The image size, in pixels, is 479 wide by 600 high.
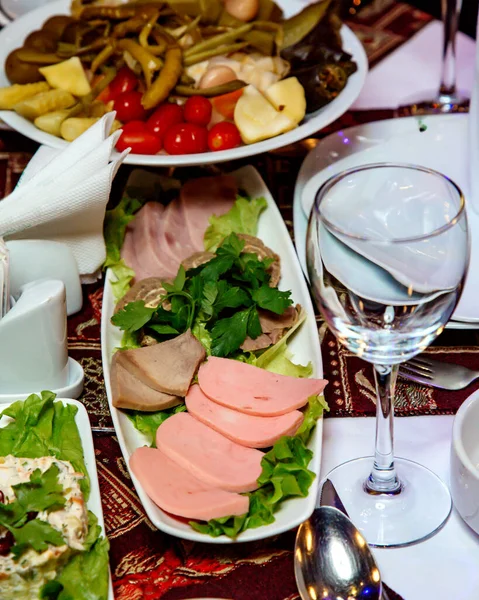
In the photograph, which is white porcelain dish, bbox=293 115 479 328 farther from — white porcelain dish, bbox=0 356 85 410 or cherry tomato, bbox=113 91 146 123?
white porcelain dish, bbox=0 356 85 410

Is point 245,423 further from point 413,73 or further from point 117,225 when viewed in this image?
point 413,73

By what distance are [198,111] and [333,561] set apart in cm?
110

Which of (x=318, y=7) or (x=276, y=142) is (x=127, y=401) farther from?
(x=318, y=7)

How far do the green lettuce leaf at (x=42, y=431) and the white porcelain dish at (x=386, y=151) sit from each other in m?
0.64

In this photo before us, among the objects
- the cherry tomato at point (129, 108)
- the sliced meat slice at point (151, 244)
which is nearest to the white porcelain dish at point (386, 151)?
the sliced meat slice at point (151, 244)

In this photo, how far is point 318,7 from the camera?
2004mm

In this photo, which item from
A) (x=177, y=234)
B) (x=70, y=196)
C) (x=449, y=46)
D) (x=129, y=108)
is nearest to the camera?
(x=70, y=196)

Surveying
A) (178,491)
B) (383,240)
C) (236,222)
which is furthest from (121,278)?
(383,240)

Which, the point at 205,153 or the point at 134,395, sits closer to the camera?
the point at 134,395

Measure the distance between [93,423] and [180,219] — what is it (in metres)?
0.56

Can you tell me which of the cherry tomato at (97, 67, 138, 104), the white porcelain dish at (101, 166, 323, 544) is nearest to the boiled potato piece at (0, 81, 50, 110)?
the cherry tomato at (97, 67, 138, 104)

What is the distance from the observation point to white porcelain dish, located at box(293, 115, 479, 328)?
1.76m

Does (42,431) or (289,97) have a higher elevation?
(289,97)

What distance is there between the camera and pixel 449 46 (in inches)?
84.1
